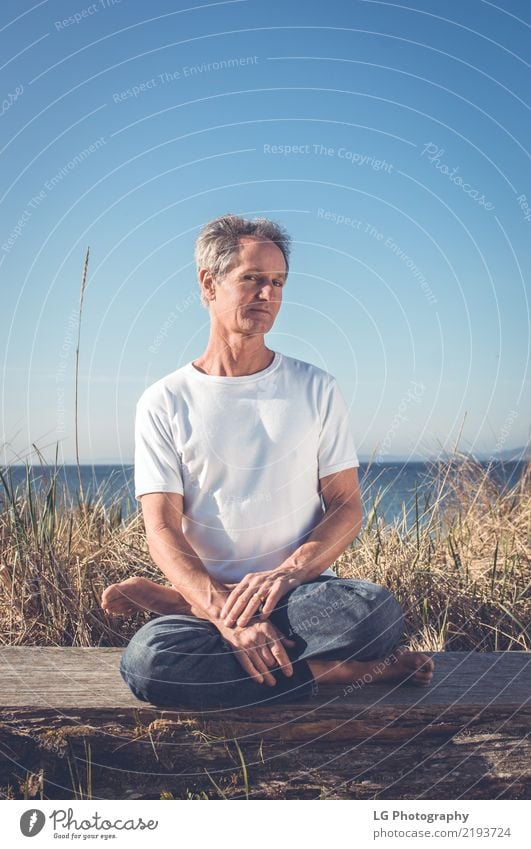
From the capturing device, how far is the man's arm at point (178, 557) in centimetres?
315

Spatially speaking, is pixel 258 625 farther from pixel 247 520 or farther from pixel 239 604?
pixel 247 520

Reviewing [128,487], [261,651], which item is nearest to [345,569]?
[128,487]

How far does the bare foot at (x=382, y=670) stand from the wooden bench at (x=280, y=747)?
8 centimetres

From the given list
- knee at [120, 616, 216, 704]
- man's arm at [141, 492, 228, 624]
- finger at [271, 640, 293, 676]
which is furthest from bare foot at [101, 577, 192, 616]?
finger at [271, 640, 293, 676]

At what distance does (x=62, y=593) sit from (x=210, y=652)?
4.81 feet

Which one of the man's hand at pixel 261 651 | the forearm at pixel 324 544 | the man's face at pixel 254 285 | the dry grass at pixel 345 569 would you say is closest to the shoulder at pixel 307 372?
the man's face at pixel 254 285

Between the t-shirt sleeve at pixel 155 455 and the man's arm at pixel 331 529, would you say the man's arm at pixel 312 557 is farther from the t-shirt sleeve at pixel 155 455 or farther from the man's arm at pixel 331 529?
the t-shirt sleeve at pixel 155 455

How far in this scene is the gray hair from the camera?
3.39m

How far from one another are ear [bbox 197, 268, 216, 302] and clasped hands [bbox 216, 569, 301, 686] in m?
1.18

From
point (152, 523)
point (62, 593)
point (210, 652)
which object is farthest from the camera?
point (62, 593)
